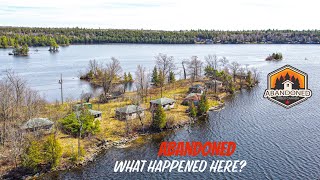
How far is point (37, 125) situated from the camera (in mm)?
39688

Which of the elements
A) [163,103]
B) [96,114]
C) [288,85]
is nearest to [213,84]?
[163,103]

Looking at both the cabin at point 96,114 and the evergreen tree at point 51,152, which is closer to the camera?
the evergreen tree at point 51,152

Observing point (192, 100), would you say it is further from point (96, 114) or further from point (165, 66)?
point (165, 66)

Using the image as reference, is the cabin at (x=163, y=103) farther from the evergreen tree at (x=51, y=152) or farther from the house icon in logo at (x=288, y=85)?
the evergreen tree at (x=51, y=152)

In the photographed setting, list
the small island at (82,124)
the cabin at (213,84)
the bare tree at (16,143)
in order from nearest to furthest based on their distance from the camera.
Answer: the bare tree at (16,143) → the small island at (82,124) → the cabin at (213,84)

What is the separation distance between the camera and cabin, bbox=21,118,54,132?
129 ft

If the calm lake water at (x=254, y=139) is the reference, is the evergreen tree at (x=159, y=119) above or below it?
above

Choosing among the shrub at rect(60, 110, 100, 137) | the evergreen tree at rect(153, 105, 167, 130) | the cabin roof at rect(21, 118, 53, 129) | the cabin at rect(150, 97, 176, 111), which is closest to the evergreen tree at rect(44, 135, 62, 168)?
the shrub at rect(60, 110, 100, 137)

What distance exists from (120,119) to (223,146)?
15.3 metres

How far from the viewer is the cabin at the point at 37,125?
39188 mm

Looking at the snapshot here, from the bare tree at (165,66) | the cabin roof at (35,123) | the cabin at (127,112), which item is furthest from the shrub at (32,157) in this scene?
the bare tree at (165,66)

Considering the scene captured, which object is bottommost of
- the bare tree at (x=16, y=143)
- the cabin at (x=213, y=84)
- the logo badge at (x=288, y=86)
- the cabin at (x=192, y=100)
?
the bare tree at (x=16, y=143)

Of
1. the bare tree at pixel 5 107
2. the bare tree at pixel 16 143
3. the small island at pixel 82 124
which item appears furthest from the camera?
the bare tree at pixel 5 107

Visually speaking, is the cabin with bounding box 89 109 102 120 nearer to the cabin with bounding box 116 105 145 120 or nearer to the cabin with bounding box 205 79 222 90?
the cabin with bounding box 116 105 145 120
